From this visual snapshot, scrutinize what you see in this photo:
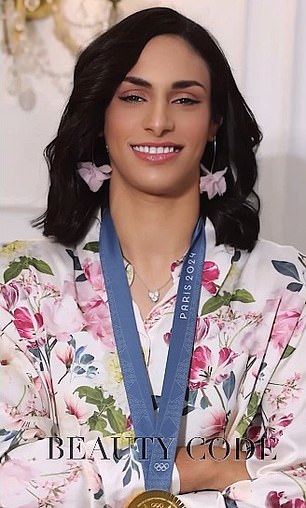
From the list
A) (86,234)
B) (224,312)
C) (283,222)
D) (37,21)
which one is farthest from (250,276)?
(37,21)

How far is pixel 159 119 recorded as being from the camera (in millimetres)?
1645

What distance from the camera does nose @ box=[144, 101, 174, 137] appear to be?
1.64m

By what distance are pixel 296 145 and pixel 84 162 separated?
2.05 ft

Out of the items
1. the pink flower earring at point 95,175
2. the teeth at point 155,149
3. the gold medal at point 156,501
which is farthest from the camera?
the pink flower earring at point 95,175

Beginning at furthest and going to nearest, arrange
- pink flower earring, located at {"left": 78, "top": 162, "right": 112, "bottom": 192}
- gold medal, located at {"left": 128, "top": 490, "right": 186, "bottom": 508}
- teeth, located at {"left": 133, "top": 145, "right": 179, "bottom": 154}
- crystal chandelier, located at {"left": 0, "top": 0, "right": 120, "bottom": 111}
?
crystal chandelier, located at {"left": 0, "top": 0, "right": 120, "bottom": 111} < pink flower earring, located at {"left": 78, "top": 162, "right": 112, "bottom": 192} < teeth, located at {"left": 133, "top": 145, "right": 179, "bottom": 154} < gold medal, located at {"left": 128, "top": 490, "right": 186, "bottom": 508}

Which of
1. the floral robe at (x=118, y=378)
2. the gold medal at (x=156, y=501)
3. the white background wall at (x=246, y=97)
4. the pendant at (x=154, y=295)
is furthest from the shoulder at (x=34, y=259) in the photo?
the white background wall at (x=246, y=97)

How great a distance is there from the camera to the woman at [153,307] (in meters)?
1.59

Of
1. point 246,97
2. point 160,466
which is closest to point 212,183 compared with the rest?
point 160,466

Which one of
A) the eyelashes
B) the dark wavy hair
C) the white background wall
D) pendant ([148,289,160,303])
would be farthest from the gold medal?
the white background wall

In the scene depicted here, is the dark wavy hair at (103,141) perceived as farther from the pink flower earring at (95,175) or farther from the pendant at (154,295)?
the pendant at (154,295)

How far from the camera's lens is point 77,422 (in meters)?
1.64

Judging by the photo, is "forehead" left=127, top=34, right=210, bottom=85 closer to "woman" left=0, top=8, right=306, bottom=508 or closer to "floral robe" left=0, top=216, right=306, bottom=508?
"woman" left=0, top=8, right=306, bottom=508

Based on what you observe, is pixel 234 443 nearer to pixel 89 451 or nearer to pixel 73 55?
pixel 89 451

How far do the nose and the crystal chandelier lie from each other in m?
0.60
